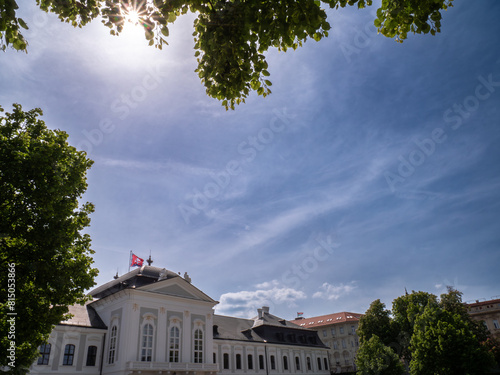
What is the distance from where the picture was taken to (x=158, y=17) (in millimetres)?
4789

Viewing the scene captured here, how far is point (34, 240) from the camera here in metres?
12.8

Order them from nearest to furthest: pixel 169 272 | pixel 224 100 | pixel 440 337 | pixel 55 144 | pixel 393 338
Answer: pixel 224 100 → pixel 55 144 → pixel 440 337 → pixel 169 272 → pixel 393 338

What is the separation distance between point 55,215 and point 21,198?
4.45 feet

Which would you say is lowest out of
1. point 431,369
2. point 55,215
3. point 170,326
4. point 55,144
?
point 431,369

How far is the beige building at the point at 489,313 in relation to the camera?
2299 inches

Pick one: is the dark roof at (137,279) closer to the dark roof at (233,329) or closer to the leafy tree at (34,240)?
the dark roof at (233,329)

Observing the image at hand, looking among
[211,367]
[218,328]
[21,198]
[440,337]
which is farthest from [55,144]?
[440,337]

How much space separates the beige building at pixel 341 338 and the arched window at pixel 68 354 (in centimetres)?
4684

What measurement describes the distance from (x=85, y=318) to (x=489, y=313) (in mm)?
67204

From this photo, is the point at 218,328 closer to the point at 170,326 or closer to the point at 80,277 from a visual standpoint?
the point at 170,326

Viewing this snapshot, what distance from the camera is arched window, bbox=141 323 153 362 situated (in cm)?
2969

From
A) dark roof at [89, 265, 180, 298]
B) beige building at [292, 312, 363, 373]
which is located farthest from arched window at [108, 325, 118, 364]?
beige building at [292, 312, 363, 373]

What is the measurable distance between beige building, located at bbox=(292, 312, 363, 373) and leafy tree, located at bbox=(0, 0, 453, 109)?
216 feet

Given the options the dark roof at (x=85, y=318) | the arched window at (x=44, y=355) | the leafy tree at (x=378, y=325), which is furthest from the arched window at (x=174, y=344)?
the leafy tree at (x=378, y=325)
